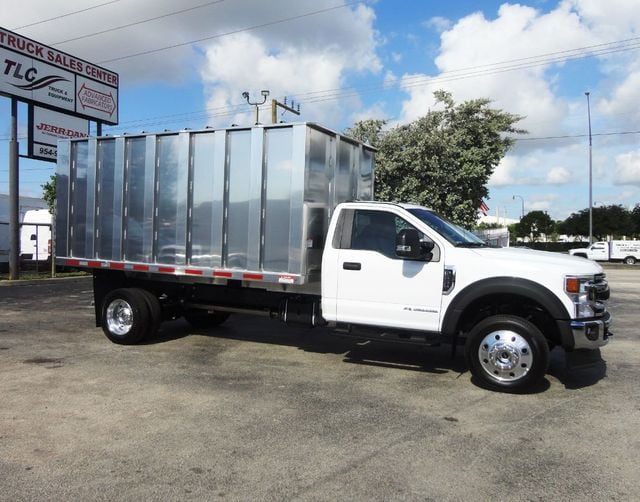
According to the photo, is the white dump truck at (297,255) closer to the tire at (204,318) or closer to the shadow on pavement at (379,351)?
the tire at (204,318)

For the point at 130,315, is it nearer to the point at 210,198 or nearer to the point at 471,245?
the point at 210,198

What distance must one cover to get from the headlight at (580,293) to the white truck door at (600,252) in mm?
44475

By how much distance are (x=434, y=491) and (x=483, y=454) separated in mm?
826

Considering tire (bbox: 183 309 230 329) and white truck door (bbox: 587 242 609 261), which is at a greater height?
white truck door (bbox: 587 242 609 261)

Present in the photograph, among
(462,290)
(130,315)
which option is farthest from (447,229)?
(130,315)

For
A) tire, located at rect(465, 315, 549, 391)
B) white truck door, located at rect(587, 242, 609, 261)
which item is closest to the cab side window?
tire, located at rect(465, 315, 549, 391)

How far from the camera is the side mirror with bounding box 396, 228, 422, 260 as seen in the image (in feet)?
21.0

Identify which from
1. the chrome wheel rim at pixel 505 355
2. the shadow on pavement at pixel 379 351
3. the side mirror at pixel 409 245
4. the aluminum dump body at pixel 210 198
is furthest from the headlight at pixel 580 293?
the aluminum dump body at pixel 210 198

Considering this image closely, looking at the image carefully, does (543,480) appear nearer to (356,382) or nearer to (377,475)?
(377,475)

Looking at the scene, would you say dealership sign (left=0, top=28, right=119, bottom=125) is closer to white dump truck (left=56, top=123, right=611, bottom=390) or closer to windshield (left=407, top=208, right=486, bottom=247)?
white dump truck (left=56, top=123, right=611, bottom=390)

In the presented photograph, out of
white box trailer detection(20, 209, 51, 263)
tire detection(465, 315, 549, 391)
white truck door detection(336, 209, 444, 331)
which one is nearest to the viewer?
tire detection(465, 315, 549, 391)

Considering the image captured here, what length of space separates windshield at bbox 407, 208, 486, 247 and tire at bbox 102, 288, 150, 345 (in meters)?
4.24

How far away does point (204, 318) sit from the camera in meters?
9.92

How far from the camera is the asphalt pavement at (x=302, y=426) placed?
3898 millimetres
